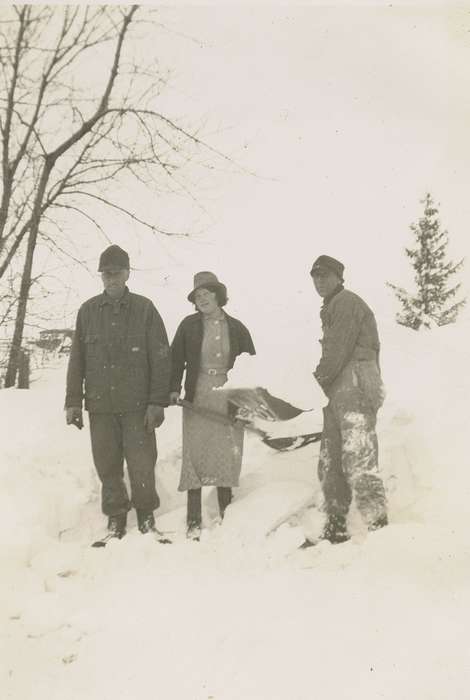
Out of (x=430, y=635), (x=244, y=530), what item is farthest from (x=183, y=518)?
(x=430, y=635)

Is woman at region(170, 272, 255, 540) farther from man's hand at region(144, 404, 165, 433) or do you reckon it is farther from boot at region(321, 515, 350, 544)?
boot at region(321, 515, 350, 544)

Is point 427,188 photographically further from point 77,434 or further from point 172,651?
point 172,651

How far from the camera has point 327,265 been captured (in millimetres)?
3904

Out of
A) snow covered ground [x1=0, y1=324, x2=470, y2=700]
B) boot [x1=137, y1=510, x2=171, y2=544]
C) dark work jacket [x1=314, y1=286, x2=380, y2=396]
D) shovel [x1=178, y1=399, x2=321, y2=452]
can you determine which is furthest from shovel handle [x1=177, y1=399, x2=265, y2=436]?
boot [x1=137, y1=510, x2=171, y2=544]

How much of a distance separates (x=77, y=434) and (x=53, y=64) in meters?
3.96

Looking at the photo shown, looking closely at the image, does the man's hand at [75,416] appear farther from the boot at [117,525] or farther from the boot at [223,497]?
the boot at [223,497]

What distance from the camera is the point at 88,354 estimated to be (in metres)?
4.12

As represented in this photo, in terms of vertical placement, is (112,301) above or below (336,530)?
above

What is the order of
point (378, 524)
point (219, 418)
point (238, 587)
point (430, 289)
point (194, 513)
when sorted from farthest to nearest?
point (430, 289) → point (219, 418) → point (194, 513) → point (378, 524) → point (238, 587)

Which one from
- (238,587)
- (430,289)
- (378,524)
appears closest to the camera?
(238,587)

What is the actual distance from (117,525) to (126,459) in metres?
0.43

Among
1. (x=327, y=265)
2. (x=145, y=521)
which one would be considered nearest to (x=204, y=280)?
(x=327, y=265)

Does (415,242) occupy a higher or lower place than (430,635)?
higher

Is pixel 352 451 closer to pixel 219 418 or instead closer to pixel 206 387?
pixel 219 418
